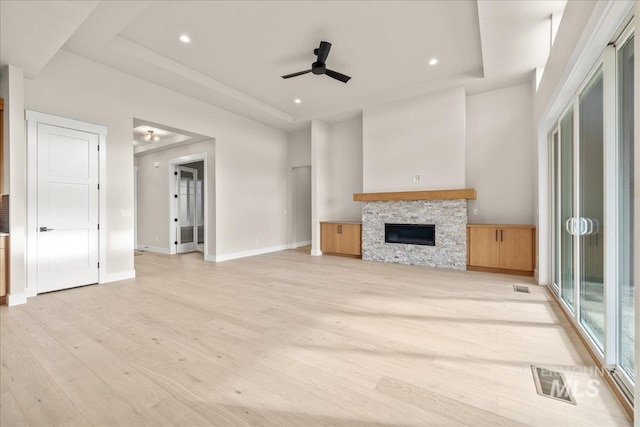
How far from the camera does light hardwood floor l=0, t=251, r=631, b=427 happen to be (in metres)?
1.53

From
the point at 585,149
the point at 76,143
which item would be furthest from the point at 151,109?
the point at 585,149

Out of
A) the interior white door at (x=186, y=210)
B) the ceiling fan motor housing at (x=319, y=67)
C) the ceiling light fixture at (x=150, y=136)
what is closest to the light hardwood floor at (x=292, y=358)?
the ceiling fan motor housing at (x=319, y=67)

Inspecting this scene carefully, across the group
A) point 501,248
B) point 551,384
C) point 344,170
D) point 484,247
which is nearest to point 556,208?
point 501,248

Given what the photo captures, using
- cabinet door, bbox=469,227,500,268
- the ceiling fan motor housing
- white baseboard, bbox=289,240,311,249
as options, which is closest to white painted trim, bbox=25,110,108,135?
the ceiling fan motor housing

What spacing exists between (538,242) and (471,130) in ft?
8.50

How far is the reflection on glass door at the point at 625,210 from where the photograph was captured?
169cm

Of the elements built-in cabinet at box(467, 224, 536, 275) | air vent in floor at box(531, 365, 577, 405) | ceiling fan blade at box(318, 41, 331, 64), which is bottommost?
air vent in floor at box(531, 365, 577, 405)

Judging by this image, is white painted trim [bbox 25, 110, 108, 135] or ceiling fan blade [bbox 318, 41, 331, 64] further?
ceiling fan blade [bbox 318, 41, 331, 64]

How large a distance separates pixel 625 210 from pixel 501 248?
3.42 metres

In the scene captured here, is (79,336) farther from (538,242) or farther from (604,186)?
(538,242)

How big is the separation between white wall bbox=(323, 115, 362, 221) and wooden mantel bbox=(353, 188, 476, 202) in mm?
1014

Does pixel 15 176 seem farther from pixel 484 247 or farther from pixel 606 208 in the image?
pixel 484 247

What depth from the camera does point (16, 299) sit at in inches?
133

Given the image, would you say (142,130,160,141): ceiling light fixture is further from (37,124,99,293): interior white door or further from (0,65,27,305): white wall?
(0,65,27,305): white wall
